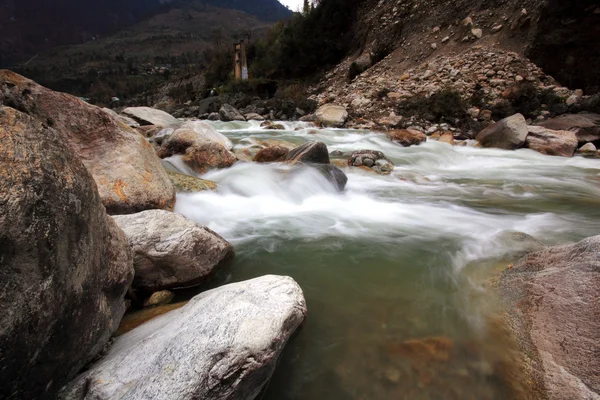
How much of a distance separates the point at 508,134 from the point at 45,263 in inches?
447

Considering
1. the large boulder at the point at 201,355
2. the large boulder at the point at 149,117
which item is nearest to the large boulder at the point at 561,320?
the large boulder at the point at 201,355

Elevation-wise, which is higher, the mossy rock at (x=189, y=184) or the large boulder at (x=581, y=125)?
the large boulder at (x=581, y=125)

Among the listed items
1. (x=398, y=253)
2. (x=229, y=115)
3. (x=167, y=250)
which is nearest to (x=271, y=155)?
(x=398, y=253)

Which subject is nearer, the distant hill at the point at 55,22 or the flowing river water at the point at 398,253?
the flowing river water at the point at 398,253

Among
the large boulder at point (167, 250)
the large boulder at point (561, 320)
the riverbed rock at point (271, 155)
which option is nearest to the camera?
the large boulder at point (561, 320)

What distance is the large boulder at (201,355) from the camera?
1.69m

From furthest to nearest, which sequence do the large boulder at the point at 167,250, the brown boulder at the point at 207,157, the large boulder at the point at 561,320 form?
the brown boulder at the point at 207,157
the large boulder at the point at 167,250
the large boulder at the point at 561,320

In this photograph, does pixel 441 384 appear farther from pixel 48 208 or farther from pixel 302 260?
pixel 48 208

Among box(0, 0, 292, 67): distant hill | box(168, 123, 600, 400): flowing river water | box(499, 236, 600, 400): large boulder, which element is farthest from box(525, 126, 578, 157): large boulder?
box(0, 0, 292, 67): distant hill

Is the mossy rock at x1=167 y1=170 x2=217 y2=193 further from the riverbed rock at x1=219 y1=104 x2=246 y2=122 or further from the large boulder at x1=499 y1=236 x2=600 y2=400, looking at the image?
the riverbed rock at x1=219 y1=104 x2=246 y2=122

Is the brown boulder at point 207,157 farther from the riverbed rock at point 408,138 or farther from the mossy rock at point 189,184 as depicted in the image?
the riverbed rock at point 408,138

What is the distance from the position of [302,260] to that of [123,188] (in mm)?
2373

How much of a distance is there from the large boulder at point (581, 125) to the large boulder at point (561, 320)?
939 centimetres

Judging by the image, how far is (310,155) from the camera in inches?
269
